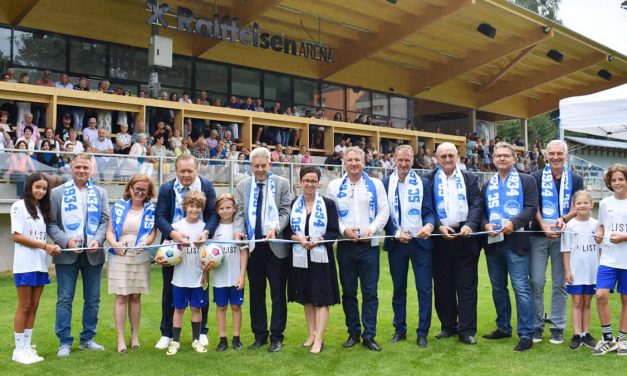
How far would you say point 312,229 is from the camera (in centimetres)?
538

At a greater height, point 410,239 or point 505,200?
point 505,200

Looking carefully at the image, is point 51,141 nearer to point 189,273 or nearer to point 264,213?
point 189,273

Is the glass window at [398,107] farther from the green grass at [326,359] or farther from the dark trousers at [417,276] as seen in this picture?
the dark trousers at [417,276]

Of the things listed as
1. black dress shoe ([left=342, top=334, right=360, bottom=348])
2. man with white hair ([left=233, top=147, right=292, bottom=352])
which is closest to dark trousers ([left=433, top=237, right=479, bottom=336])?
black dress shoe ([left=342, top=334, right=360, bottom=348])

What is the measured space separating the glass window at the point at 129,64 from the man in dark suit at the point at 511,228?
13688 mm

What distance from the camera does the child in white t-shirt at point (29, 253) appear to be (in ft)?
16.4

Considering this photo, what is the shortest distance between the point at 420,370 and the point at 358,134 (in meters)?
15.8

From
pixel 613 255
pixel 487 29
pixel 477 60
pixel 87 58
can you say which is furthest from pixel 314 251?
pixel 477 60

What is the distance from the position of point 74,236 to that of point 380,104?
2020 centimetres

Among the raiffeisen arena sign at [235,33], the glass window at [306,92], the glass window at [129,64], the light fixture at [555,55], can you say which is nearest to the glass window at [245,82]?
the raiffeisen arena sign at [235,33]

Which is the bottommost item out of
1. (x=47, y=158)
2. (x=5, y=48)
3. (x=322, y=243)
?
(x=322, y=243)

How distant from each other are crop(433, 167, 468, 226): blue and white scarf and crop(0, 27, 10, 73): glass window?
1320 centimetres

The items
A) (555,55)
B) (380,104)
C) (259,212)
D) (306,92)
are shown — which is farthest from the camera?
(380,104)

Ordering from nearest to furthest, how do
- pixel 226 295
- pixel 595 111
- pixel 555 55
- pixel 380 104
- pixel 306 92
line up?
pixel 226 295 < pixel 595 111 < pixel 306 92 < pixel 555 55 < pixel 380 104
